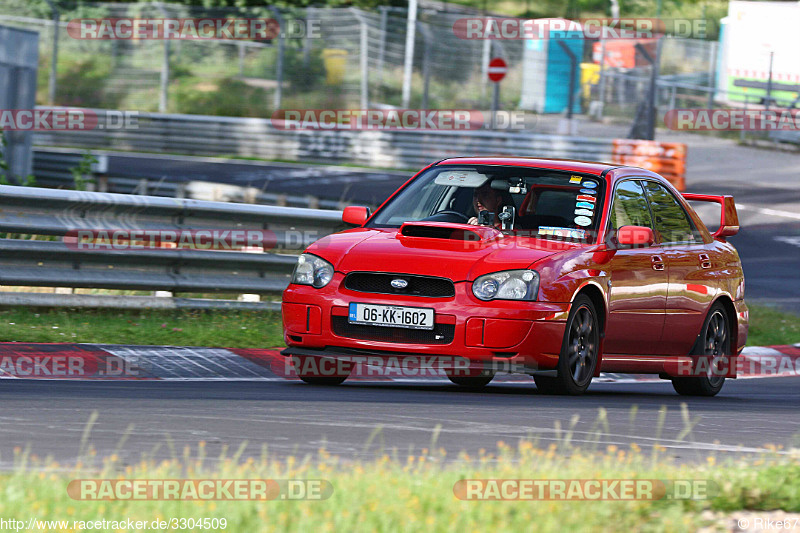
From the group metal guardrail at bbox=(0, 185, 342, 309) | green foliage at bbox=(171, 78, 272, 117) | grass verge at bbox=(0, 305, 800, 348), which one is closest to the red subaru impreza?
grass verge at bbox=(0, 305, 800, 348)

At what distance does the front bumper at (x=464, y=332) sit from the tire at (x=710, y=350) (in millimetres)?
1986

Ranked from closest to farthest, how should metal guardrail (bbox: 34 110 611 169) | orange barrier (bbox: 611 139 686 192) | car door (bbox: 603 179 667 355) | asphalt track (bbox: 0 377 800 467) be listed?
asphalt track (bbox: 0 377 800 467), car door (bbox: 603 179 667 355), orange barrier (bbox: 611 139 686 192), metal guardrail (bbox: 34 110 611 169)

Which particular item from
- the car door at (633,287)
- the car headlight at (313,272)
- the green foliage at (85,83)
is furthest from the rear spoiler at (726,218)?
the green foliage at (85,83)

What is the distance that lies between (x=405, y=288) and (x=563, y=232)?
126 cm

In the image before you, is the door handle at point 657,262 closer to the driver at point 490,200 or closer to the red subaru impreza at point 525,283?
the red subaru impreza at point 525,283

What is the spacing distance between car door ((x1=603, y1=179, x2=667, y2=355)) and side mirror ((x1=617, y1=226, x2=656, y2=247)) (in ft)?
0.40

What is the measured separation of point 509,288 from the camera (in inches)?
309

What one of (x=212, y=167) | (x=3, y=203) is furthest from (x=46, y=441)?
(x=212, y=167)

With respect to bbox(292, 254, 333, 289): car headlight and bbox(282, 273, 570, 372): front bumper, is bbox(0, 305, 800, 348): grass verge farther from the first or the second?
bbox(282, 273, 570, 372): front bumper

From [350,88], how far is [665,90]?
33.2 feet

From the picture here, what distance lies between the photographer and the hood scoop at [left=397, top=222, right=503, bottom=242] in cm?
824

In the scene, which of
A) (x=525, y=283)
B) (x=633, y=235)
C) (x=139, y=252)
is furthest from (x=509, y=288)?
(x=139, y=252)

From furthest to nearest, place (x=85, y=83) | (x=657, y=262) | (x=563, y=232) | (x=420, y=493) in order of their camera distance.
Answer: (x=85, y=83)
(x=657, y=262)
(x=563, y=232)
(x=420, y=493)

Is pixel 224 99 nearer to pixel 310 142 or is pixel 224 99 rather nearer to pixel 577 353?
pixel 310 142
